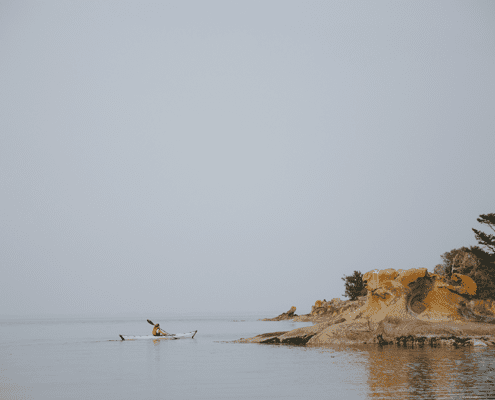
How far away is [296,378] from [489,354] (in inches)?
626

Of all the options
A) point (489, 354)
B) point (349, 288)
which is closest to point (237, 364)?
point (489, 354)

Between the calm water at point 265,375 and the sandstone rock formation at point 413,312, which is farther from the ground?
the sandstone rock formation at point 413,312

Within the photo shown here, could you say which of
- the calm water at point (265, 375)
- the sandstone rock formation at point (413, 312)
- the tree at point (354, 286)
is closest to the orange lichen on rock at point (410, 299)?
the sandstone rock formation at point (413, 312)

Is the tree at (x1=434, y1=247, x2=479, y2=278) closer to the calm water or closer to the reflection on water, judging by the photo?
the reflection on water

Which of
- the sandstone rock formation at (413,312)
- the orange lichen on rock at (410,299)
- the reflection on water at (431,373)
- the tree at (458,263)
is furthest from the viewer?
the tree at (458,263)

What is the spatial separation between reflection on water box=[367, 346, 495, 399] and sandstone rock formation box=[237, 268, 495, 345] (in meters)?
1.96

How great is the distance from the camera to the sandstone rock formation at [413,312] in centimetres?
3831


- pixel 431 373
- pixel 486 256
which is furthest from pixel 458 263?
pixel 431 373

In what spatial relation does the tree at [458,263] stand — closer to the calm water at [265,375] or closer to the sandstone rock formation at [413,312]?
the sandstone rock formation at [413,312]

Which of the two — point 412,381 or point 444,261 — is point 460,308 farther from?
point 444,261

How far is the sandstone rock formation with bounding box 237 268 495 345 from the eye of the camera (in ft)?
126

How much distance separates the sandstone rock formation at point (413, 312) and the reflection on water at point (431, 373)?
1.96 metres

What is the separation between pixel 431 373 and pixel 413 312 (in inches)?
622

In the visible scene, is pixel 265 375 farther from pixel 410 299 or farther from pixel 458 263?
pixel 458 263
